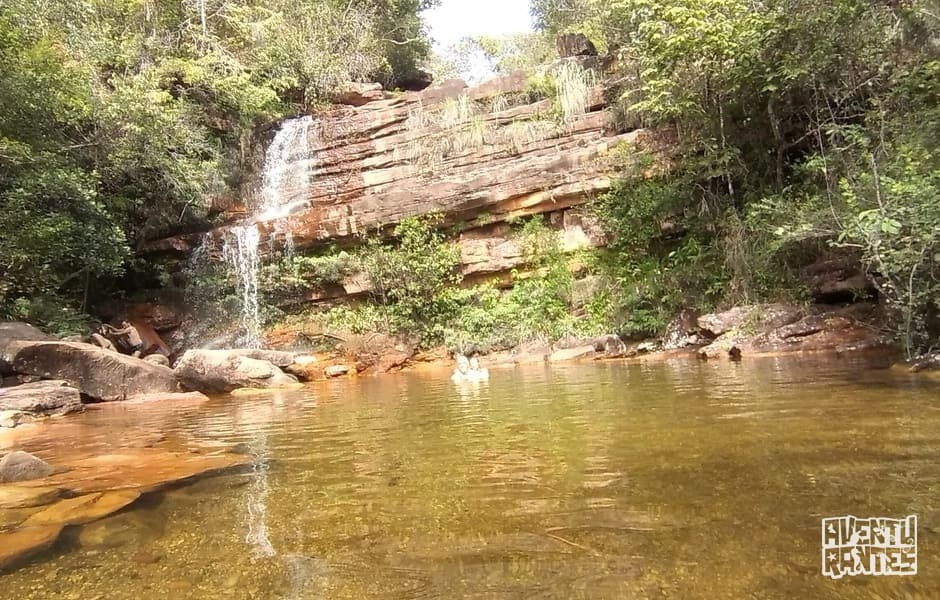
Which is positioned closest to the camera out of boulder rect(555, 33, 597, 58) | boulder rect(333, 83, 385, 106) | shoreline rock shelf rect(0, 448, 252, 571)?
shoreline rock shelf rect(0, 448, 252, 571)

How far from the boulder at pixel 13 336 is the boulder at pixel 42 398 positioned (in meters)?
1.49

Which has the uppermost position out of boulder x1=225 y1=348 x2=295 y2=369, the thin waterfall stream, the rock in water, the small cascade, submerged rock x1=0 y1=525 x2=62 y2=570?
the thin waterfall stream

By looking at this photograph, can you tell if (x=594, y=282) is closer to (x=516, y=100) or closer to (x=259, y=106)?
(x=516, y=100)

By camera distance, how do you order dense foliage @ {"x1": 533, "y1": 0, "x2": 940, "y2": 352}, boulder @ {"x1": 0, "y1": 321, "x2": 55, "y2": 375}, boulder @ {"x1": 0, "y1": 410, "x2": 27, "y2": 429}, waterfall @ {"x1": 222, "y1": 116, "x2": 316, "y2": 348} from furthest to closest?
waterfall @ {"x1": 222, "y1": 116, "x2": 316, "y2": 348}
boulder @ {"x1": 0, "y1": 321, "x2": 55, "y2": 375}
boulder @ {"x1": 0, "y1": 410, "x2": 27, "y2": 429}
dense foliage @ {"x1": 533, "y1": 0, "x2": 940, "y2": 352}

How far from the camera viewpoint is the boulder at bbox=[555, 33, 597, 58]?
19.8 metres

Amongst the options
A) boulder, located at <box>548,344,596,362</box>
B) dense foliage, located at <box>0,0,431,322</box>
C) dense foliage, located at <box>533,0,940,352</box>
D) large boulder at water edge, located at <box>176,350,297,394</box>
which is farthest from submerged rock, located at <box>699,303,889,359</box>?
dense foliage, located at <box>0,0,431,322</box>

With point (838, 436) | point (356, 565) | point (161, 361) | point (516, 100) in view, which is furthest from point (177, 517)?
point (516, 100)

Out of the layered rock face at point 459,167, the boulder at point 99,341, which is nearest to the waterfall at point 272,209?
the layered rock face at point 459,167

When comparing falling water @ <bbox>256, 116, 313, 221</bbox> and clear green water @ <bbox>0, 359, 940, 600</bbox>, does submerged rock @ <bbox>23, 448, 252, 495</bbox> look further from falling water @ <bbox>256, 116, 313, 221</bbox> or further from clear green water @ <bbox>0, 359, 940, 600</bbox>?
falling water @ <bbox>256, 116, 313, 221</bbox>

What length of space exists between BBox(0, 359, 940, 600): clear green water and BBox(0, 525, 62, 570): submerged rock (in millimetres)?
104

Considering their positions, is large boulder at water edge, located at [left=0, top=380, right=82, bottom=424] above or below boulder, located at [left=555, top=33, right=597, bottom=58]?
below

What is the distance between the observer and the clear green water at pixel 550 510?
1.84m

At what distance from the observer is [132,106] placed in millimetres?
14633

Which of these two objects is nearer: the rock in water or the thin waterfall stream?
the rock in water
